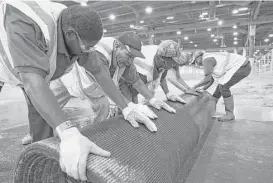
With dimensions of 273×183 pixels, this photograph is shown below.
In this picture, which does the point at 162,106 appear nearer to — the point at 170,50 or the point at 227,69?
the point at 170,50

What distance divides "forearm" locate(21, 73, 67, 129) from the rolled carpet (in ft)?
0.38

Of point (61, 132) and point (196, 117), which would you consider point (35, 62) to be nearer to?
point (61, 132)

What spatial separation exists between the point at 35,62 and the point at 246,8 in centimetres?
1256

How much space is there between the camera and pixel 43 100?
98 centimetres

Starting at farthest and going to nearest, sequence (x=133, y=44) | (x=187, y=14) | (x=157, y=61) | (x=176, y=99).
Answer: (x=187, y=14), (x=157, y=61), (x=176, y=99), (x=133, y=44)

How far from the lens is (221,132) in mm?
2834

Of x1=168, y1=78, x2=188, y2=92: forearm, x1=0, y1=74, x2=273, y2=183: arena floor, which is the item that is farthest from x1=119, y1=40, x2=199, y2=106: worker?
x1=0, y1=74, x2=273, y2=183: arena floor

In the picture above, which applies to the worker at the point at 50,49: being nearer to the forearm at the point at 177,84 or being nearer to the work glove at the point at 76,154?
the work glove at the point at 76,154

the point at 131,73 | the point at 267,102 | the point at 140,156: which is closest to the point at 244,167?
the point at 140,156

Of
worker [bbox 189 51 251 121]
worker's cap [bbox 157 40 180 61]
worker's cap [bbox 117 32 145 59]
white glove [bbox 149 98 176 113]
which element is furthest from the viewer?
worker [bbox 189 51 251 121]

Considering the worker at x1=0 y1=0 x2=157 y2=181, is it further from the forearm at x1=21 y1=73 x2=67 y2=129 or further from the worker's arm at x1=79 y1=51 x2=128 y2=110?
the worker's arm at x1=79 y1=51 x2=128 y2=110

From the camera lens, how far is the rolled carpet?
0.92m

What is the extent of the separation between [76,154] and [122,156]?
0.75 ft

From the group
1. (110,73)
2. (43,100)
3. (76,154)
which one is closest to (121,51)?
(110,73)
